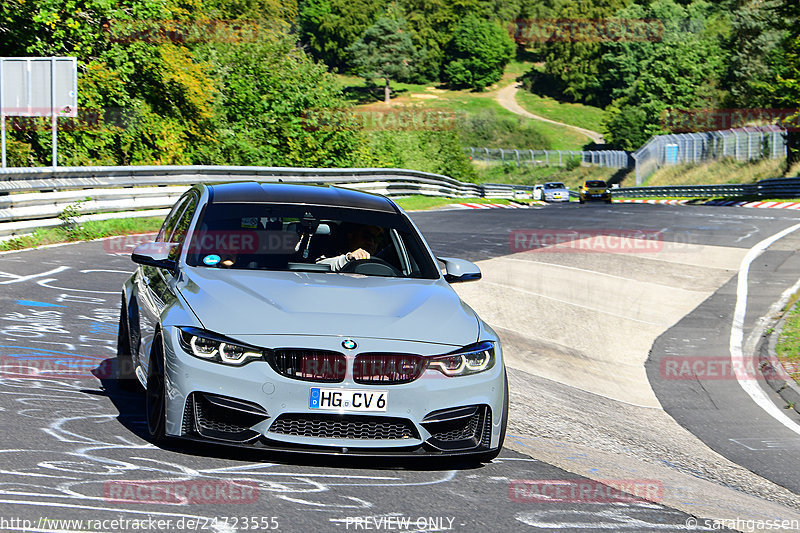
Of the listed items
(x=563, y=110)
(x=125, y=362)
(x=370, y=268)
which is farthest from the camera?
(x=563, y=110)

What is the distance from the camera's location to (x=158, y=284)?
661 centimetres

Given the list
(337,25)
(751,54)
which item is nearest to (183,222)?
(751,54)

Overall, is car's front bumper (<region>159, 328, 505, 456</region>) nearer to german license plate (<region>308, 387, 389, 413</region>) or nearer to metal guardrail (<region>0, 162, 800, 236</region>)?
german license plate (<region>308, 387, 389, 413</region>)

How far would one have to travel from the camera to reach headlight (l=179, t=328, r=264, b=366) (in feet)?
17.5

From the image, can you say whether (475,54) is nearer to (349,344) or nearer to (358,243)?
(358,243)

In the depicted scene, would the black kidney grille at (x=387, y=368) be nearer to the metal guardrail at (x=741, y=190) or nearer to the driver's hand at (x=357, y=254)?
the driver's hand at (x=357, y=254)

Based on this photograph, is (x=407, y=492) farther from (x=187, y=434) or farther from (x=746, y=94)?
(x=746, y=94)

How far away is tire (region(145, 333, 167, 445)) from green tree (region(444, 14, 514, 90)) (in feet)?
508

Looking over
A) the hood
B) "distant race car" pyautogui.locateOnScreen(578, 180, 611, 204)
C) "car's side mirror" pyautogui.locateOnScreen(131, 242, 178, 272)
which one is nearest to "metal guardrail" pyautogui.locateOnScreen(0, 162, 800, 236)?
"car's side mirror" pyautogui.locateOnScreen(131, 242, 178, 272)

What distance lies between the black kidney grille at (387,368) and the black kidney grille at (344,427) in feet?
0.66

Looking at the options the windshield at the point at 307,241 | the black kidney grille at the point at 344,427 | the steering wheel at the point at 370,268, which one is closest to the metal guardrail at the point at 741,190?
the windshield at the point at 307,241

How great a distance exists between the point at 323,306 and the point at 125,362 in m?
2.39

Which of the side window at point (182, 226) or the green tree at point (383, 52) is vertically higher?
the green tree at point (383, 52)

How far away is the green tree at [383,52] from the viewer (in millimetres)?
144375
